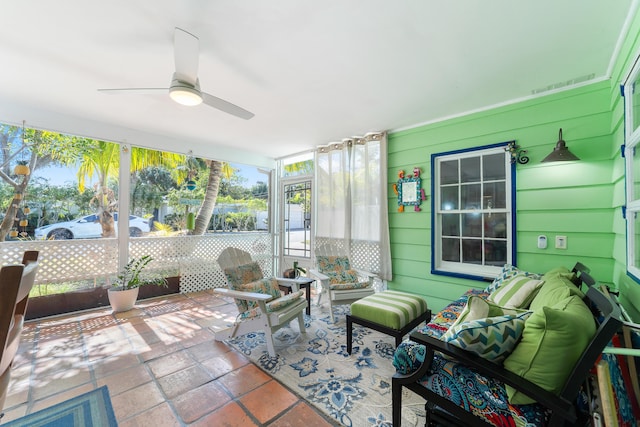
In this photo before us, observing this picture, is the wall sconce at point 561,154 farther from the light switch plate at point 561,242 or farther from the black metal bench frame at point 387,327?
the black metal bench frame at point 387,327

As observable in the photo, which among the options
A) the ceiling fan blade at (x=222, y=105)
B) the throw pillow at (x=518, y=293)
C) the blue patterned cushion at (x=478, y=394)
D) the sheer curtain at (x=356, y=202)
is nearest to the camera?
the blue patterned cushion at (x=478, y=394)

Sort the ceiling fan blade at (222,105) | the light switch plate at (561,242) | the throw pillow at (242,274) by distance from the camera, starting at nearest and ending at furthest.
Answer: the ceiling fan blade at (222,105) → the light switch plate at (561,242) → the throw pillow at (242,274)

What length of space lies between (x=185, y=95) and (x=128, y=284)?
3.13 m

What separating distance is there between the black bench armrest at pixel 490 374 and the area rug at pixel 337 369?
1.63 feet

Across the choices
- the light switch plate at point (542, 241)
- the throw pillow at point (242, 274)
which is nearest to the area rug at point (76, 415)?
the throw pillow at point (242, 274)

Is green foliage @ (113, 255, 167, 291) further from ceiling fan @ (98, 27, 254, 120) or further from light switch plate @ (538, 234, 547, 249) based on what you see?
light switch plate @ (538, 234, 547, 249)

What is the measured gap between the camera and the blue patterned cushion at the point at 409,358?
1.48m

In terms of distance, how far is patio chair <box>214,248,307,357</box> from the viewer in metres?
2.48

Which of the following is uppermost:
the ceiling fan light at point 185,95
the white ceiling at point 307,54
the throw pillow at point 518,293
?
the white ceiling at point 307,54

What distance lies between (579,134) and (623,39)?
0.86 m

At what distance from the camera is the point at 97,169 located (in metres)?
4.14

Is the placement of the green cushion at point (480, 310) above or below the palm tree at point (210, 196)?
below

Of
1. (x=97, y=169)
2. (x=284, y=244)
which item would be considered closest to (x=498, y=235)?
(x=284, y=244)

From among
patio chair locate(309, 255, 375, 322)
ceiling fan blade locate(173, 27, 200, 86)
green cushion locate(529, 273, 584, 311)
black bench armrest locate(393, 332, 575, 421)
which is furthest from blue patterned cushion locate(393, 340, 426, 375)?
ceiling fan blade locate(173, 27, 200, 86)
